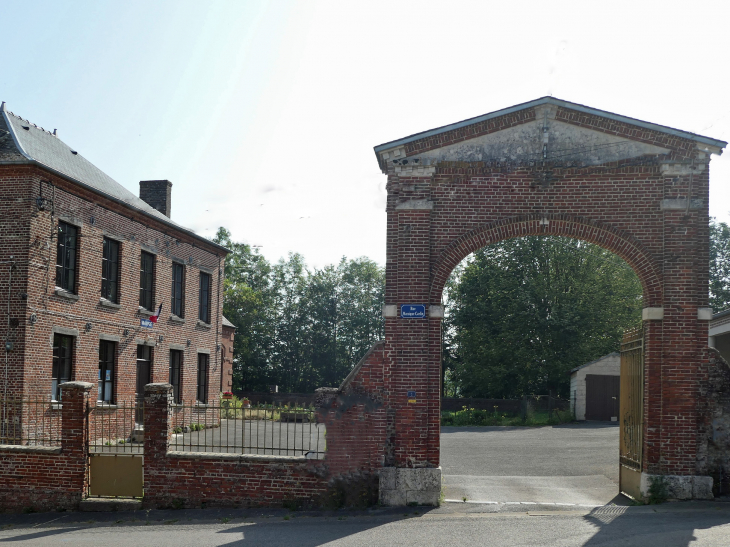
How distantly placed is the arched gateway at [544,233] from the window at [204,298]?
16521 millimetres

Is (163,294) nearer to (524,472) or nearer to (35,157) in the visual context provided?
(35,157)

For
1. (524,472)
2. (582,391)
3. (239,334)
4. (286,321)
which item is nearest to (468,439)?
(524,472)

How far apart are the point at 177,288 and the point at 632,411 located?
1707cm

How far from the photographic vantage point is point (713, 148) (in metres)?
12.2

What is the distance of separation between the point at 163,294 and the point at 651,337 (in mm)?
16641

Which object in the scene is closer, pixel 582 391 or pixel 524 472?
pixel 524 472

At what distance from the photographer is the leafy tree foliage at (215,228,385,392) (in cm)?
5962

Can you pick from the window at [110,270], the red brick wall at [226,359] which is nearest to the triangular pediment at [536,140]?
the window at [110,270]

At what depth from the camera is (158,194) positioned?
2852 cm

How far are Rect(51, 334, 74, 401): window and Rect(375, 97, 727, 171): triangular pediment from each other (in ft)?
34.1

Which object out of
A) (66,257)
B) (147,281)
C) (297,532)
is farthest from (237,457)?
(147,281)

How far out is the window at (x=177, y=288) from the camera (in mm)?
25578

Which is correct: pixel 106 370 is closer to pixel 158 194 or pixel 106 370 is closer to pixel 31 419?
pixel 31 419

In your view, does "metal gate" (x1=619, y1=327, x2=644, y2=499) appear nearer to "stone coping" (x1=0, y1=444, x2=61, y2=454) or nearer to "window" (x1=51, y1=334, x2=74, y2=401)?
"stone coping" (x1=0, y1=444, x2=61, y2=454)
